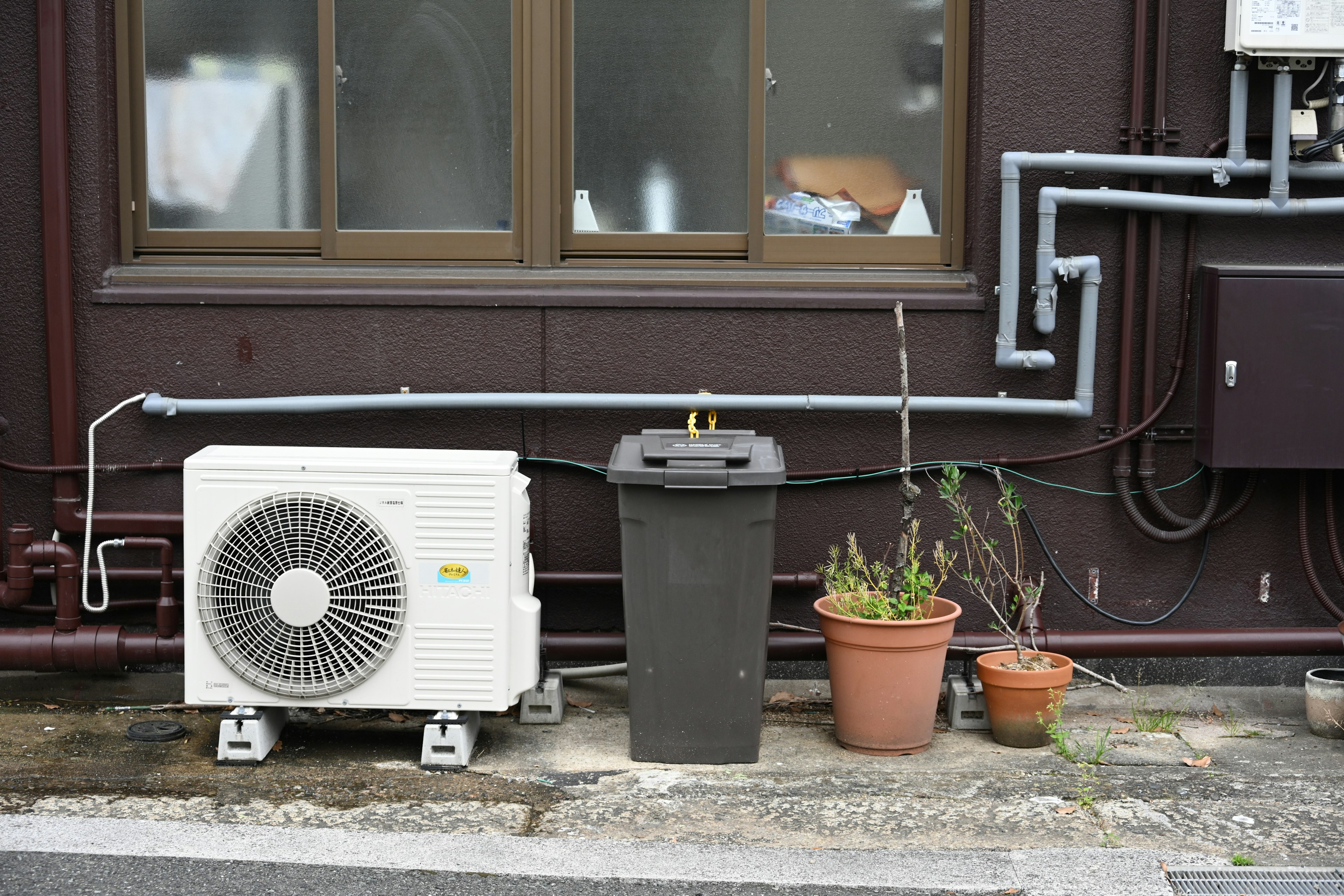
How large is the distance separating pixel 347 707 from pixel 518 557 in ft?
2.57

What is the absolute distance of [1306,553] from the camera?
5.12m

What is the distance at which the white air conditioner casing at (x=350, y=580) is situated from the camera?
4301mm

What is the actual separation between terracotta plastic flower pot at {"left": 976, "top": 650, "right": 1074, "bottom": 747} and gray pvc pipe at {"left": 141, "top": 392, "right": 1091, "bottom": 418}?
1.03 metres

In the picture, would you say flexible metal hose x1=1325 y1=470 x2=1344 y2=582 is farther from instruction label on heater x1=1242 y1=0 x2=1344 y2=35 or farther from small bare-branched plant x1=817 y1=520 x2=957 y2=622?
instruction label on heater x1=1242 y1=0 x2=1344 y2=35

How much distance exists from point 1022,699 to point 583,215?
2.57 m

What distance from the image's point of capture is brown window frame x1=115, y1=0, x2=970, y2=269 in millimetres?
5180

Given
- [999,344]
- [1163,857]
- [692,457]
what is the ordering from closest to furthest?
[1163,857] → [692,457] → [999,344]

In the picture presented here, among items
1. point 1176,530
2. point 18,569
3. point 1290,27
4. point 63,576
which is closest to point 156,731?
point 63,576

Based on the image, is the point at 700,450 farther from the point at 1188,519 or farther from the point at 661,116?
the point at 1188,519

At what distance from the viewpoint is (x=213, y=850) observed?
363 centimetres

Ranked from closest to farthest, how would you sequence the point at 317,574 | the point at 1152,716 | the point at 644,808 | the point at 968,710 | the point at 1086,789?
the point at 644,808 → the point at 1086,789 → the point at 317,574 → the point at 968,710 → the point at 1152,716

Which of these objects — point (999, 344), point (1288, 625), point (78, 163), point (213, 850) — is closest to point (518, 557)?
point (213, 850)

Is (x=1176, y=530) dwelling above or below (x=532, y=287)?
below

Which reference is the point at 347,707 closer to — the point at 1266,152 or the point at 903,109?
the point at 903,109
